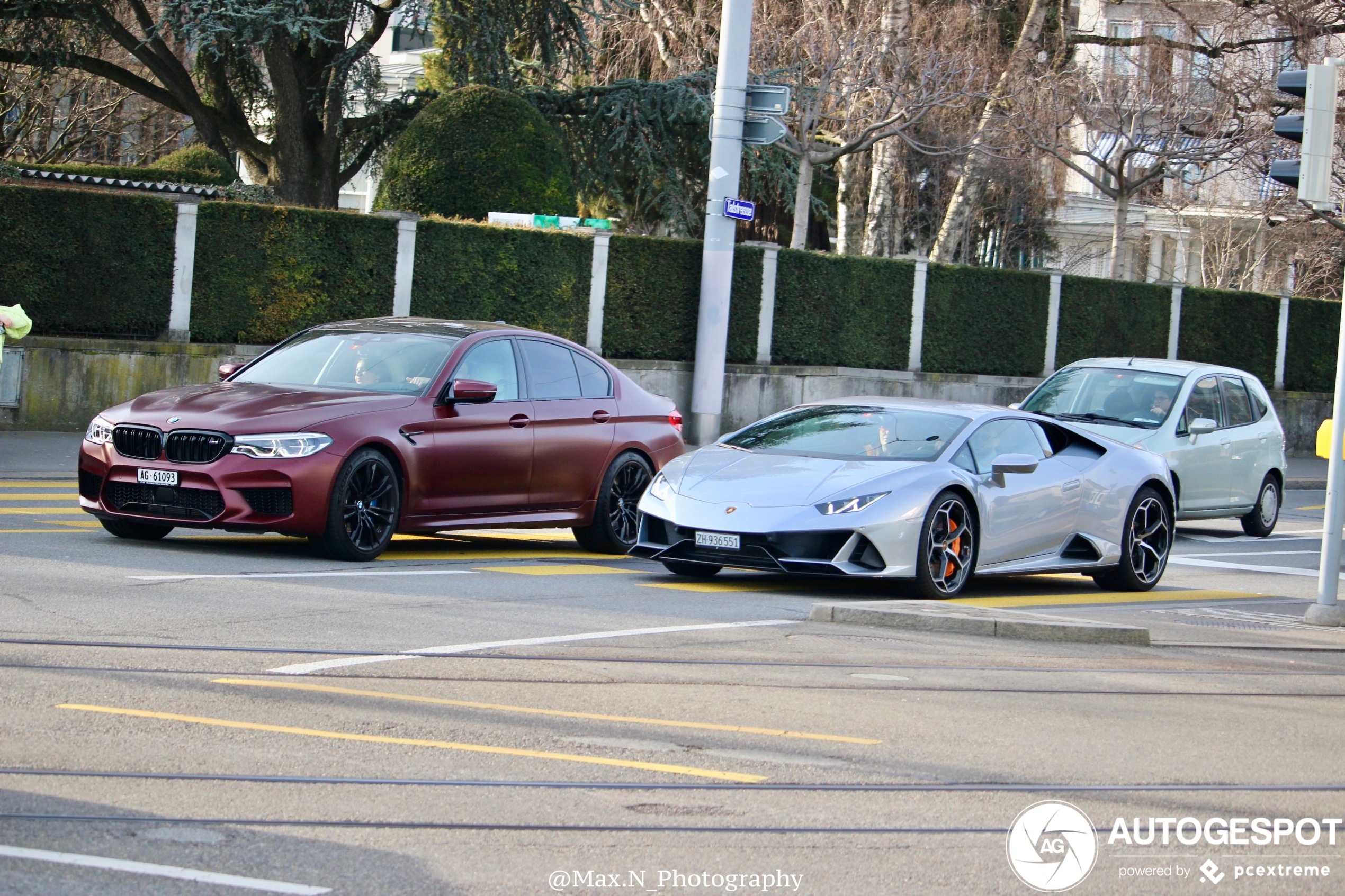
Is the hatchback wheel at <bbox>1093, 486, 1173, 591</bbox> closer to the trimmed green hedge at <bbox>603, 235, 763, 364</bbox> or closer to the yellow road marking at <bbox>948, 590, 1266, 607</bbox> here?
the yellow road marking at <bbox>948, 590, 1266, 607</bbox>

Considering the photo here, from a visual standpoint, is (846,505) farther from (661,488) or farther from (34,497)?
(34,497)

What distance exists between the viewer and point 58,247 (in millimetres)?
20031

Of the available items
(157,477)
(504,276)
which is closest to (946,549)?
(157,477)

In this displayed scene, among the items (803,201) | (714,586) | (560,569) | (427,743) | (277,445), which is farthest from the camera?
(803,201)

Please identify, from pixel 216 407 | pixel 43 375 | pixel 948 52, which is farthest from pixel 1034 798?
pixel 948 52

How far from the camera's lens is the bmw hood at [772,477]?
11.2 meters

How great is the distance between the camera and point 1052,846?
208 inches

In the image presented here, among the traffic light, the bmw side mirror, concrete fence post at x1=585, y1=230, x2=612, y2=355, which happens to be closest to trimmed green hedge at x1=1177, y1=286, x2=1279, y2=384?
concrete fence post at x1=585, y1=230, x2=612, y2=355

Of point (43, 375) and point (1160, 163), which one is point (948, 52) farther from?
point (43, 375)

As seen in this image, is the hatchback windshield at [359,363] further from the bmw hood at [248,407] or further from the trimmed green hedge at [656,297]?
the trimmed green hedge at [656,297]

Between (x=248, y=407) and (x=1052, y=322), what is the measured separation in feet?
80.3

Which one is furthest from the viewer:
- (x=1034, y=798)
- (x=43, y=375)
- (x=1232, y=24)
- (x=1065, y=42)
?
(x=1065, y=42)

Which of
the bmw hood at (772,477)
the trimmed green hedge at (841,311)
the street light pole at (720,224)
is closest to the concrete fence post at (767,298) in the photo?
the trimmed green hedge at (841,311)

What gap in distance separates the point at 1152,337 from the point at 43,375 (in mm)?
22622
